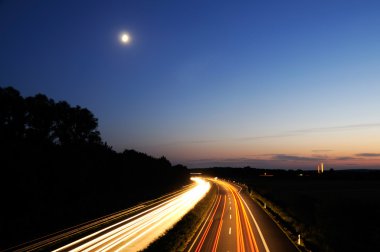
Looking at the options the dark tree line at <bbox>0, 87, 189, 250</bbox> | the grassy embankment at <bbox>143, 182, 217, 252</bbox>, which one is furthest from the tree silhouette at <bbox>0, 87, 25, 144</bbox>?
the grassy embankment at <bbox>143, 182, 217, 252</bbox>

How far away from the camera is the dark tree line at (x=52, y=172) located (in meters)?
42.8

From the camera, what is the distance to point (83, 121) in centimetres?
10038

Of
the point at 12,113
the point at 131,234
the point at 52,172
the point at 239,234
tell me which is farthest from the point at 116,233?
the point at 12,113

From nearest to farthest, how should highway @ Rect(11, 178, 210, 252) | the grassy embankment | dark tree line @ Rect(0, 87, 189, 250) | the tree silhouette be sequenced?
highway @ Rect(11, 178, 210, 252), the grassy embankment, dark tree line @ Rect(0, 87, 189, 250), the tree silhouette

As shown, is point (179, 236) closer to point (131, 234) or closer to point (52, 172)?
point (131, 234)

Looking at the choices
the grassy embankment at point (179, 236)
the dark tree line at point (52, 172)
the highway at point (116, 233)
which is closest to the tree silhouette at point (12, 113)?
the dark tree line at point (52, 172)

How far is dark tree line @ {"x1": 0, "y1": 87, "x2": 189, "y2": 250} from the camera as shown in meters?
42.8

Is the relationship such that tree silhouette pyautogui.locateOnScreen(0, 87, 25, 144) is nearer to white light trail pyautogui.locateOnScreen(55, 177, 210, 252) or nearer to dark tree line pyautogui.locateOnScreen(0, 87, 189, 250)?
dark tree line pyautogui.locateOnScreen(0, 87, 189, 250)

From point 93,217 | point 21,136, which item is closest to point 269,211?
point 93,217

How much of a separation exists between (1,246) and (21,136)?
45.8m

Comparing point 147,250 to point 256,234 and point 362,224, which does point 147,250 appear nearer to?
point 256,234

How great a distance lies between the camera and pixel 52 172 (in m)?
54.8

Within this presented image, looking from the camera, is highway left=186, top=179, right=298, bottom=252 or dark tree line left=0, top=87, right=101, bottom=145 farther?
dark tree line left=0, top=87, right=101, bottom=145

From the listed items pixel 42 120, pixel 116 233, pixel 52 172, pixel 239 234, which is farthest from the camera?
pixel 42 120
